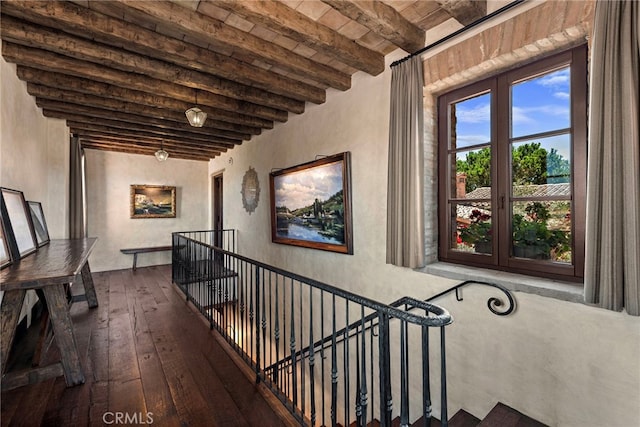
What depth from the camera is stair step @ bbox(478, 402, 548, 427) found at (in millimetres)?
1692

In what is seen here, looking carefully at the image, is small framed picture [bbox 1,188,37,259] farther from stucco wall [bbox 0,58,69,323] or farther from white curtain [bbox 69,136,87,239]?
white curtain [bbox 69,136,87,239]

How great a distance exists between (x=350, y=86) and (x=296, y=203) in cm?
174

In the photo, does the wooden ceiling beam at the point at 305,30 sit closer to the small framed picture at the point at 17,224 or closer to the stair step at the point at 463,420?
the small framed picture at the point at 17,224

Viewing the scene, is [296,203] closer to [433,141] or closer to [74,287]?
[433,141]

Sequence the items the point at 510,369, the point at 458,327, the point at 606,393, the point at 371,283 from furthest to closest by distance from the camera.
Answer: the point at 371,283
the point at 458,327
the point at 510,369
the point at 606,393

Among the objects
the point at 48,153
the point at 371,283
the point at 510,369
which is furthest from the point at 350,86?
the point at 48,153

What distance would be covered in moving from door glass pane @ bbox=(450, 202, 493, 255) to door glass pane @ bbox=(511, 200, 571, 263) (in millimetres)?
179

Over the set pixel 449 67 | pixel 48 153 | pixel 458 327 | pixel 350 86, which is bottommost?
pixel 458 327

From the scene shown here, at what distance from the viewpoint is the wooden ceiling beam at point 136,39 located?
1924mm

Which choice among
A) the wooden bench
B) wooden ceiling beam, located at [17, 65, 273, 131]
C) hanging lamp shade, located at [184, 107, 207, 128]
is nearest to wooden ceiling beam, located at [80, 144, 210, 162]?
the wooden bench

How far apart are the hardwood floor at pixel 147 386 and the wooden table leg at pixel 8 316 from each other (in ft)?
1.10

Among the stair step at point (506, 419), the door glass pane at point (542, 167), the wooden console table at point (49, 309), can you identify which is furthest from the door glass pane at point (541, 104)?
the wooden console table at point (49, 309)

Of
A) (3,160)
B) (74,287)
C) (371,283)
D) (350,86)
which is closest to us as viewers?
(3,160)

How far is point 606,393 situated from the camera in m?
1.47
